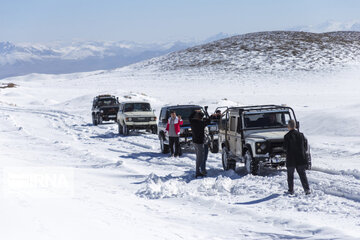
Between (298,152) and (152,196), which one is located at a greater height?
(298,152)

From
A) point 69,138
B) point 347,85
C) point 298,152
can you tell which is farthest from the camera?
point 347,85

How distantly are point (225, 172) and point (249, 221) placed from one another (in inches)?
193

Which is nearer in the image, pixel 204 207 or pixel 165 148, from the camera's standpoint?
pixel 204 207

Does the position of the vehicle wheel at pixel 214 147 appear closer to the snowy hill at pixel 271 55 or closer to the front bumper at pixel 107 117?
the front bumper at pixel 107 117

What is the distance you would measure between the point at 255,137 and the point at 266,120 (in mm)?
916

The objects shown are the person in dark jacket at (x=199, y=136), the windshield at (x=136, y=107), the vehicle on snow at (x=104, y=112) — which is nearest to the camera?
the person in dark jacket at (x=199, y=136)

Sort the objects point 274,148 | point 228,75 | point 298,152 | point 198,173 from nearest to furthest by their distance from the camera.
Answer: point 298,152, point 274,148, point 198,173, point 228,75

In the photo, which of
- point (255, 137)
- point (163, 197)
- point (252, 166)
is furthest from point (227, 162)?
point (163, 197)

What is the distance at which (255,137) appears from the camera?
12469 mm

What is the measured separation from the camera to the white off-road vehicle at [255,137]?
12.1 metres

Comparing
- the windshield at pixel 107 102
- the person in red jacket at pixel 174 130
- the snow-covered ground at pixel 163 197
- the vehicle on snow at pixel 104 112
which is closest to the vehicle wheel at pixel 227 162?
the snow-covered ground at pixel 163 197

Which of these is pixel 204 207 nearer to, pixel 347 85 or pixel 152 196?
pixel 152 196

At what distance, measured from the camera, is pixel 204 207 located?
9.63 meters

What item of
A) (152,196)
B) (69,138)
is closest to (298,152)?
(152,196)
